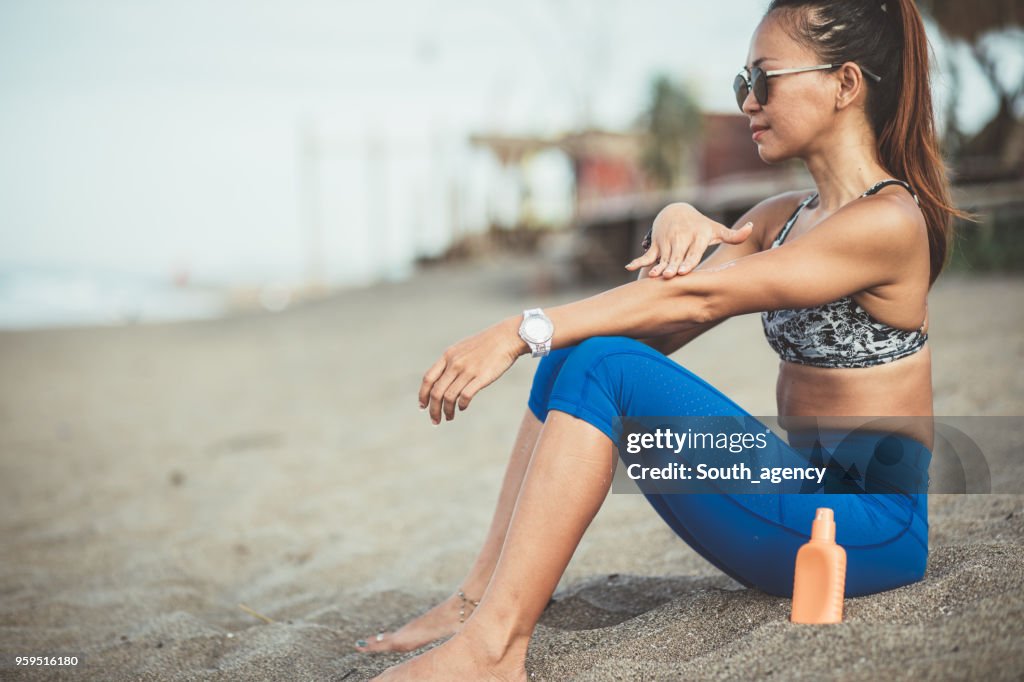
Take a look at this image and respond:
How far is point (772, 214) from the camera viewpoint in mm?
2061

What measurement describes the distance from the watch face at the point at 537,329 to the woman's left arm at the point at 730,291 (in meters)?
0.02

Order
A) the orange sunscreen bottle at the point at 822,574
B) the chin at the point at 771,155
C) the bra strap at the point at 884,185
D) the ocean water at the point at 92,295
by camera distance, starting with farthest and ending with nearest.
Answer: the ocean water at the point at 92,295 → the chin at the point at 771,155 → the bra strap at the point at 884,185 → the orange sunscreen bottle at the point at 822,574

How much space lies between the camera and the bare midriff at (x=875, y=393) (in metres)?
1.71

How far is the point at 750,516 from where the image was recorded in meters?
1.58

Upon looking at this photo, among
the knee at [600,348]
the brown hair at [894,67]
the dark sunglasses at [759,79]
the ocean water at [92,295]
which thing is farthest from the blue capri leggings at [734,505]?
the ocean water at [92,295]

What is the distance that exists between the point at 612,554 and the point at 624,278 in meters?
7.16

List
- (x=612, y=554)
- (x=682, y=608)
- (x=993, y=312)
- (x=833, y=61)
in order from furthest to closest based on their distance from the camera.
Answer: (x=993, y=312) < (x=612, y=554) < (x=682, y=608) < (x=833, y=61)

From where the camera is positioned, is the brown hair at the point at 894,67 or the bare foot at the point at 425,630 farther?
the bare foot at the point at 425,630

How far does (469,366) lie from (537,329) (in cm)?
16

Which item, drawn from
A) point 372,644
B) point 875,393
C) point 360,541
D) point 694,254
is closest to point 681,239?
point 694,254

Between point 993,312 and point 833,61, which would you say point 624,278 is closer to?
point 993,312

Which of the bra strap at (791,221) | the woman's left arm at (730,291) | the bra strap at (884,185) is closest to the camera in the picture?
the woman's left arm at (730,291)

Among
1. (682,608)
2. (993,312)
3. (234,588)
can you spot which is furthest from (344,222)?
(682,608)

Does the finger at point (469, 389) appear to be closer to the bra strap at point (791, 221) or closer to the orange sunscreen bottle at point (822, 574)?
the orange sunscreen bottle at point (822, 574)
